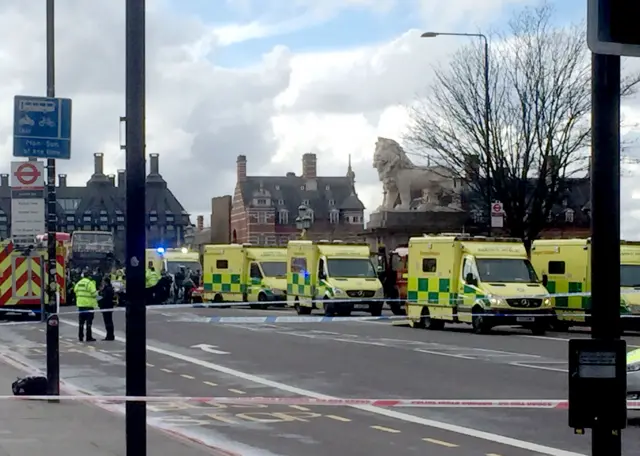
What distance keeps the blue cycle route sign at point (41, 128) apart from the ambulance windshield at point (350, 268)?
83.7 feet

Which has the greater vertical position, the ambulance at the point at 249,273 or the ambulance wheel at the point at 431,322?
the ambulance at the point at 249,273

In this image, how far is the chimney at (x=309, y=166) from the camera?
121 metres

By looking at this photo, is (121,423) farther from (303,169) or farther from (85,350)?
(303,169)

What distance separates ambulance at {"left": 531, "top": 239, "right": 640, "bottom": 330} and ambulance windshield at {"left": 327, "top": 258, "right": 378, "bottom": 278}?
25.8ft

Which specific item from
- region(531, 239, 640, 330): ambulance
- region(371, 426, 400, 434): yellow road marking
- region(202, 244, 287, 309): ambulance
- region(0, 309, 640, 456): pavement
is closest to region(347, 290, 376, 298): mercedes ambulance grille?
region(0, 309, 640, 456): pavement

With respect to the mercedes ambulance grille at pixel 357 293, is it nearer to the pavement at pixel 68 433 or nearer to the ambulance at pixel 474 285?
the ambulance at pixel 474 285

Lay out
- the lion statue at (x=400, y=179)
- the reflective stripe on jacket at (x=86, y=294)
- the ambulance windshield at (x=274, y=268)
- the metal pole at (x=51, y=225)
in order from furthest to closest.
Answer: the lion statue at (x=400, y=179) → the ambulance windshield at (x=274, y=268) → the reflective stripe on jacket at (x=86, y=294) → the metal pole at (x=51, y=225)

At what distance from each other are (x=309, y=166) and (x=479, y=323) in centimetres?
9383

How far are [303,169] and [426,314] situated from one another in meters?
92.1


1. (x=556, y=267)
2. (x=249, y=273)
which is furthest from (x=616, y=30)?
(x=249, y=273)

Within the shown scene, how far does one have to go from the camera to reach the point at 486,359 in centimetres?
2102

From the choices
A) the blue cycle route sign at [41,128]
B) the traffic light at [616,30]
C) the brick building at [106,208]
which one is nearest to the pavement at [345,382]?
the blue cycle route sign at [41,128]

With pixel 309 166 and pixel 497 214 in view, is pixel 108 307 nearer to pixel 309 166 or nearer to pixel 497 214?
pixel 497 214

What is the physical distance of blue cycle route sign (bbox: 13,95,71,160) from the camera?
12984 mm
